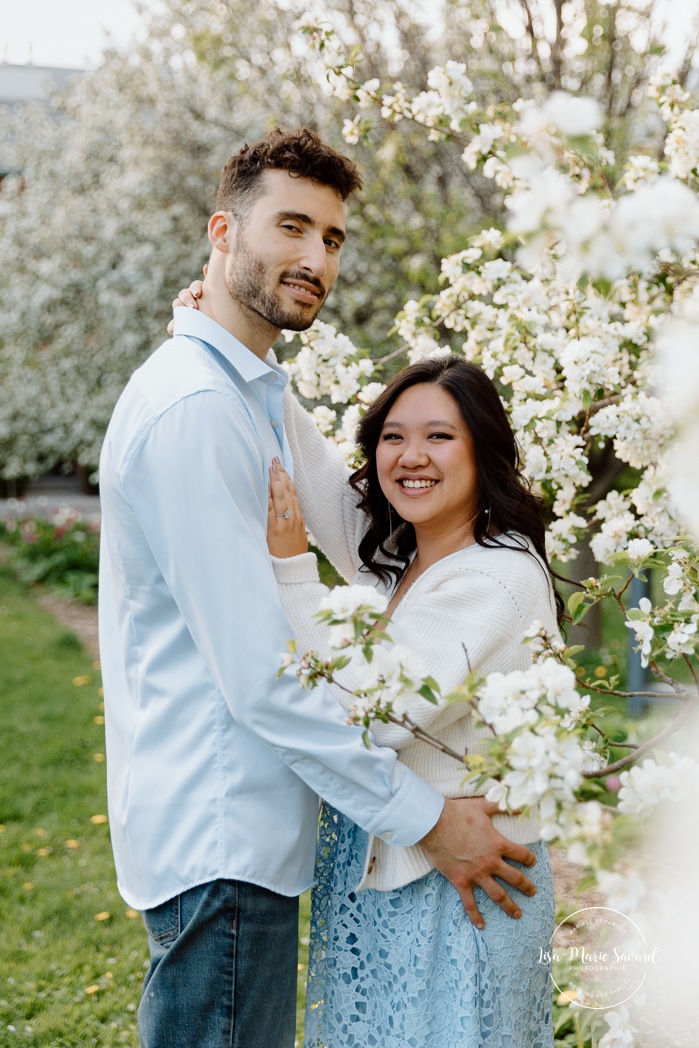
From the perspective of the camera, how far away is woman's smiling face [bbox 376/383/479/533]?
2240 mm

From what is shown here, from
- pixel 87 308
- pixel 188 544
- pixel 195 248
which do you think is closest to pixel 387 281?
pixel 195 248

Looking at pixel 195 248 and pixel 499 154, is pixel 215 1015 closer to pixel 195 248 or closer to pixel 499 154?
pixel 499 154

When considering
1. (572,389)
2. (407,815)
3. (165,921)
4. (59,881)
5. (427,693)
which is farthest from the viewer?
(59,881)

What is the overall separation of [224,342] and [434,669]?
2.71 feet

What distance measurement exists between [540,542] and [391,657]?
0.94 m

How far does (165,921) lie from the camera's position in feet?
6.53

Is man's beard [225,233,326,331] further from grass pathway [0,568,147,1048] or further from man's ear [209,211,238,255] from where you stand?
grass pathway [0,568,147,1048]

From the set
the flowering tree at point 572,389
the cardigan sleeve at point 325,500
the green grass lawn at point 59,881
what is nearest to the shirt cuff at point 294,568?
the flowering tree at point 572,389

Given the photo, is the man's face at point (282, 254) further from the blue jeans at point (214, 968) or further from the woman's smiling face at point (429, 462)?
the blue jeans at point (214, 968)

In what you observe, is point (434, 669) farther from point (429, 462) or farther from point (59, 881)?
point (59, 881)

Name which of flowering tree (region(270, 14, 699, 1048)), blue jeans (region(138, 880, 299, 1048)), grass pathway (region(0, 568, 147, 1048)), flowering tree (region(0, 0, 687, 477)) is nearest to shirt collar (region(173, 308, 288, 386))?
flowering tree (region(270, 14, 699, 1048))

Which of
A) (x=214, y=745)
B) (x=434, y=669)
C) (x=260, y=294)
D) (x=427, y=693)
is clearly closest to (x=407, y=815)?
(x=434, y=669)

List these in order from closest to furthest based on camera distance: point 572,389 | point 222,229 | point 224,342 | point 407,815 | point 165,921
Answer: point 407,815, point 165,921, point 224,342, point 222,229, point 572,389

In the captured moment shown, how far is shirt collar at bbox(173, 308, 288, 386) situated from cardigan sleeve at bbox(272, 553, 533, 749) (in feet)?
1.41
